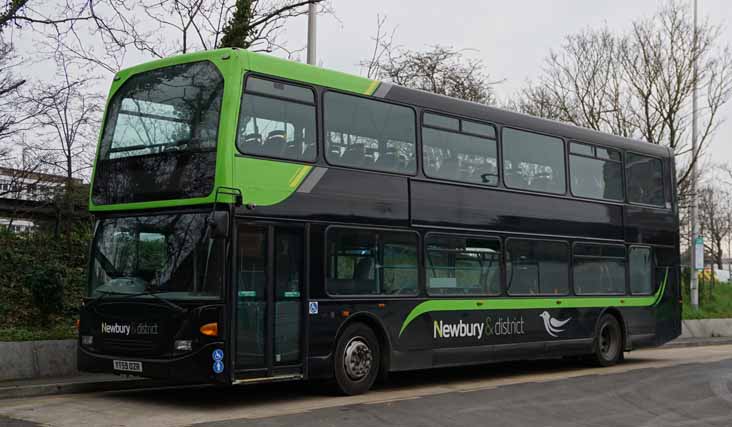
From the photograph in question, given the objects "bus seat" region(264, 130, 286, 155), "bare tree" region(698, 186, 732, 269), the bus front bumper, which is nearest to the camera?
the bus front bumper

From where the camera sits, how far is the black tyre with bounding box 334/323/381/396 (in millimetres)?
12906

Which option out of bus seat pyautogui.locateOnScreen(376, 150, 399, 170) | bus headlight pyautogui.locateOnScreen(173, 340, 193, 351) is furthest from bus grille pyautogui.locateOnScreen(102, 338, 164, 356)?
bus seat pyautogui.locateOnScreen(376, 150, 399, 170)

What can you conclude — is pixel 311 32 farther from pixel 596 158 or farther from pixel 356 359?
pixel 356 359

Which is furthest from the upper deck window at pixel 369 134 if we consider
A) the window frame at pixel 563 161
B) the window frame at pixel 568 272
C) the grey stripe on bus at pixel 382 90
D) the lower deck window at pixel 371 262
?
the window frame at pixel 568 272

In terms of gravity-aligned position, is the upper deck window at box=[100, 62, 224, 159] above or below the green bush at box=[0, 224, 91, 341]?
above

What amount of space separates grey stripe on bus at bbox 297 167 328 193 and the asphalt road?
9.27 feet

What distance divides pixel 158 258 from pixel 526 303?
740 centimetres

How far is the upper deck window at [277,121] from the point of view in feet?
38.4

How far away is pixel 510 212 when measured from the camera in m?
16.1

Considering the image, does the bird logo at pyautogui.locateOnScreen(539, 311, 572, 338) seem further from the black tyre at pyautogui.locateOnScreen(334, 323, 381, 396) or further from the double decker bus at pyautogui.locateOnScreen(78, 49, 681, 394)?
the black tyre at pyautogui.locateOnScreen(334, 323, 381, 396)

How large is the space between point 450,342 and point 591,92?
73.7ft

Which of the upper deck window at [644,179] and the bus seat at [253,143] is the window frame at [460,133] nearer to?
the bus seat at [253,143]

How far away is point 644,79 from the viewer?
33.9 m

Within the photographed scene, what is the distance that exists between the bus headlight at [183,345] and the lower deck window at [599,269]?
8.87 meters
